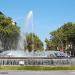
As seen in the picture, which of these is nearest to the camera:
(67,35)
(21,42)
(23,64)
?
(23,64)

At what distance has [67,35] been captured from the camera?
4574 inches

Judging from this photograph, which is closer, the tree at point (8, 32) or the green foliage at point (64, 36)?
the tree at point (8, 32)

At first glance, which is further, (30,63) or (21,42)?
(21,42)

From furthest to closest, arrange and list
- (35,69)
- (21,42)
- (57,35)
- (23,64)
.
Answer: (57,35) → (21,42) → (23,64) → (35,69)

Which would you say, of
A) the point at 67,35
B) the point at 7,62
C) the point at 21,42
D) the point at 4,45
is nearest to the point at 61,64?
the point at 7,62

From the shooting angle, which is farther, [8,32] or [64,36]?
[64,36]

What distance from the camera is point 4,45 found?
339ft

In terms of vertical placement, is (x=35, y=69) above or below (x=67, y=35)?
below

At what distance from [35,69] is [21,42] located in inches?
2061

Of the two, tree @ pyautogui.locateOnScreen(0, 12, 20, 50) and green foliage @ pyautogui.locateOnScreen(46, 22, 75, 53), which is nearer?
tree @ pyautogui.locateOnScreen(0, 12, 20, 50)

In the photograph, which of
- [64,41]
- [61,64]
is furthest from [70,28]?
[61,64]

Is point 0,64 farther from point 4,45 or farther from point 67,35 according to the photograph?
point 67,35

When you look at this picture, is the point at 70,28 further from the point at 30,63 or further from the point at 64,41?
the point at 30,63

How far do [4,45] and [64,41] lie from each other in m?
29.2
